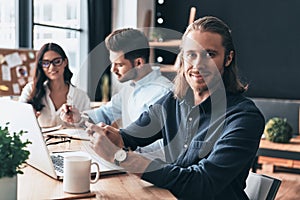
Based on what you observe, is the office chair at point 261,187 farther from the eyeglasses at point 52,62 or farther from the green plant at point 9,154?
the eyeglasses at point 52,62

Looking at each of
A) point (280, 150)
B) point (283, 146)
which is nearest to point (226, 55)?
point (280, 150)

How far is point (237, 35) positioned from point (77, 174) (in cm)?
427

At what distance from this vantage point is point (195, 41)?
1561 millimetres

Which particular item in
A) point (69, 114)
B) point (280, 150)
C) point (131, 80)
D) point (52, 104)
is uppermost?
point (131, 80)

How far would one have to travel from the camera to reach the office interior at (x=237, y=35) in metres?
5.04

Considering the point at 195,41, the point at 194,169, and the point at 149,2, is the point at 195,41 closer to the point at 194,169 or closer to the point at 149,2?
the point at 194,169

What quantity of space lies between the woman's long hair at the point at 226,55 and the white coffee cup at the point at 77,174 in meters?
0.52

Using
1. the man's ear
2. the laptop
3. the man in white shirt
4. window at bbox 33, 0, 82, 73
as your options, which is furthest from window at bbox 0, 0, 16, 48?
the man's ear

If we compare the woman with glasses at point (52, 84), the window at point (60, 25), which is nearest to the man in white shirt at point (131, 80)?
the woman with glasses at point (52, 84)

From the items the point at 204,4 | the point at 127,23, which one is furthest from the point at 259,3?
the point at 127,23

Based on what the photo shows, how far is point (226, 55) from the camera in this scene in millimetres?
1598

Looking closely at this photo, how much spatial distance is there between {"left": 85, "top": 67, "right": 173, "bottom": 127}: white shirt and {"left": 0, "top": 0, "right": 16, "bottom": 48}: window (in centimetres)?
225

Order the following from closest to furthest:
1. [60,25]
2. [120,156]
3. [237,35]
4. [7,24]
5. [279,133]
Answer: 1. [120,156]
2. [279,133]
3. [7,24]
4. [60,25]
5. [237,35]

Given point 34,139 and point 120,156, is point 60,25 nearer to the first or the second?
point 34,139
